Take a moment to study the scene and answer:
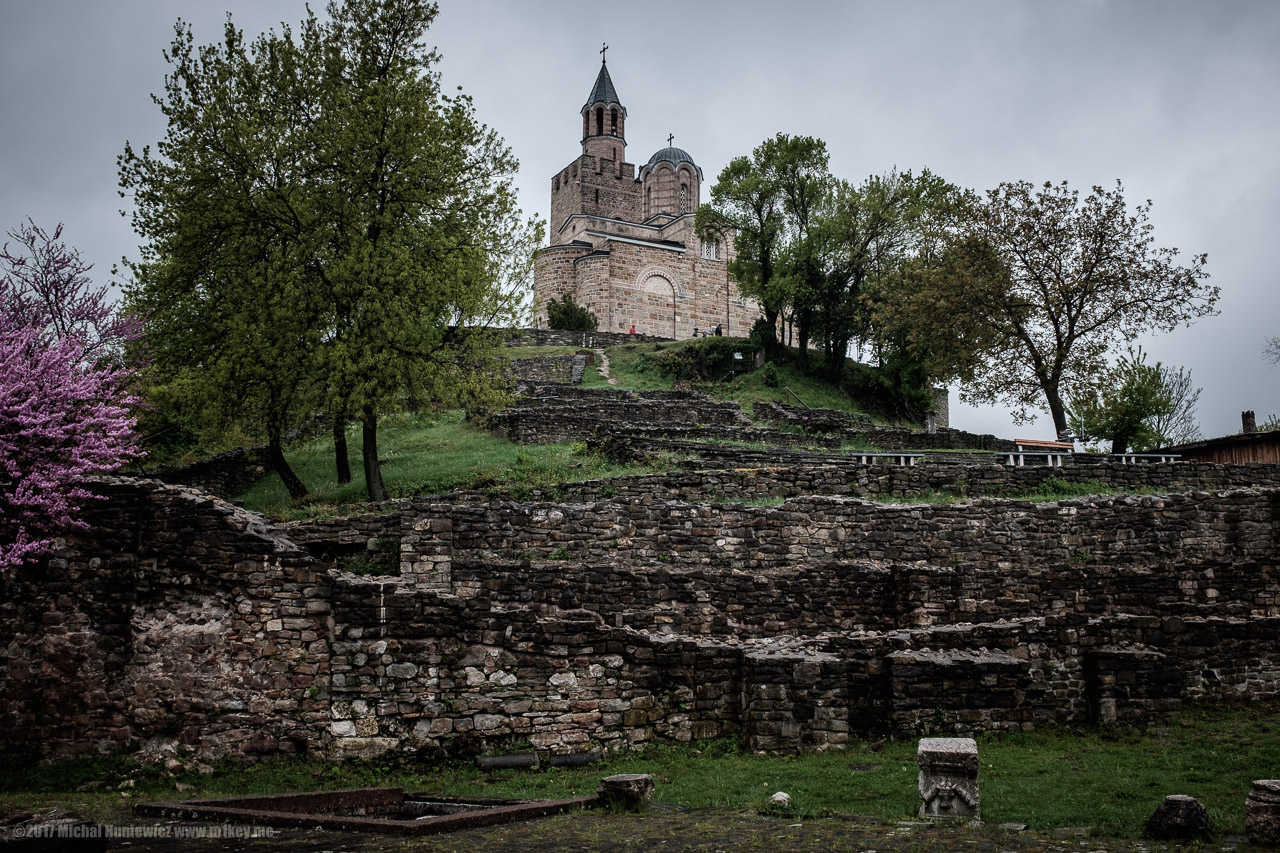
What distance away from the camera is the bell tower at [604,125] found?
254 ft

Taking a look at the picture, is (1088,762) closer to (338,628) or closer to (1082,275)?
(338,628)

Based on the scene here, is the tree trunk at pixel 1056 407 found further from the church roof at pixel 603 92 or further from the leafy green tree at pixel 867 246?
the church roof at pixel 603 92

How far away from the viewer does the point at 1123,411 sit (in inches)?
1224

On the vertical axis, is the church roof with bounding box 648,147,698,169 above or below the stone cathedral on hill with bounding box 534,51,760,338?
above

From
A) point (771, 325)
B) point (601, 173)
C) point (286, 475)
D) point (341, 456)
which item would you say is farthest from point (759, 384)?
point (601, 173)

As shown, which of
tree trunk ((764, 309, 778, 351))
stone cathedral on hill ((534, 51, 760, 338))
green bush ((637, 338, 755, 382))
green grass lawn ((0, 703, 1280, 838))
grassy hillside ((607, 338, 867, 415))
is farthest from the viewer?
stone cathedral on hill ((534, 51, 760, 338))

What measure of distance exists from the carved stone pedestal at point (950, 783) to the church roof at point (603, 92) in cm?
7738

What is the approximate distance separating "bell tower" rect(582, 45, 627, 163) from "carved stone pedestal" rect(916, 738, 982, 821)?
74380 millimetres

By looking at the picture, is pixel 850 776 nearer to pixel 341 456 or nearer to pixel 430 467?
pixel 341 456

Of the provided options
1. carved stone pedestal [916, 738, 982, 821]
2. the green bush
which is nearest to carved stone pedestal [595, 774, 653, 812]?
carved stone pedestal [916, 738, 982, 821]

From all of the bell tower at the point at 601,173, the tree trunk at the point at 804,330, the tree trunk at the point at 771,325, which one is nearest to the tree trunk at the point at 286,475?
the tree trunk at the point at 771,325

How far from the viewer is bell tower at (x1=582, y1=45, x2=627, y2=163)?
254 feet

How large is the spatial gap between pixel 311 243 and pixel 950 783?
1579cm

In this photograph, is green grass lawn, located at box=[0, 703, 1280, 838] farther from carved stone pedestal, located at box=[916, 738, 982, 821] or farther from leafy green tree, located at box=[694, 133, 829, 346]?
leafy green tree, located at box=[694, 133, 829, 346]
